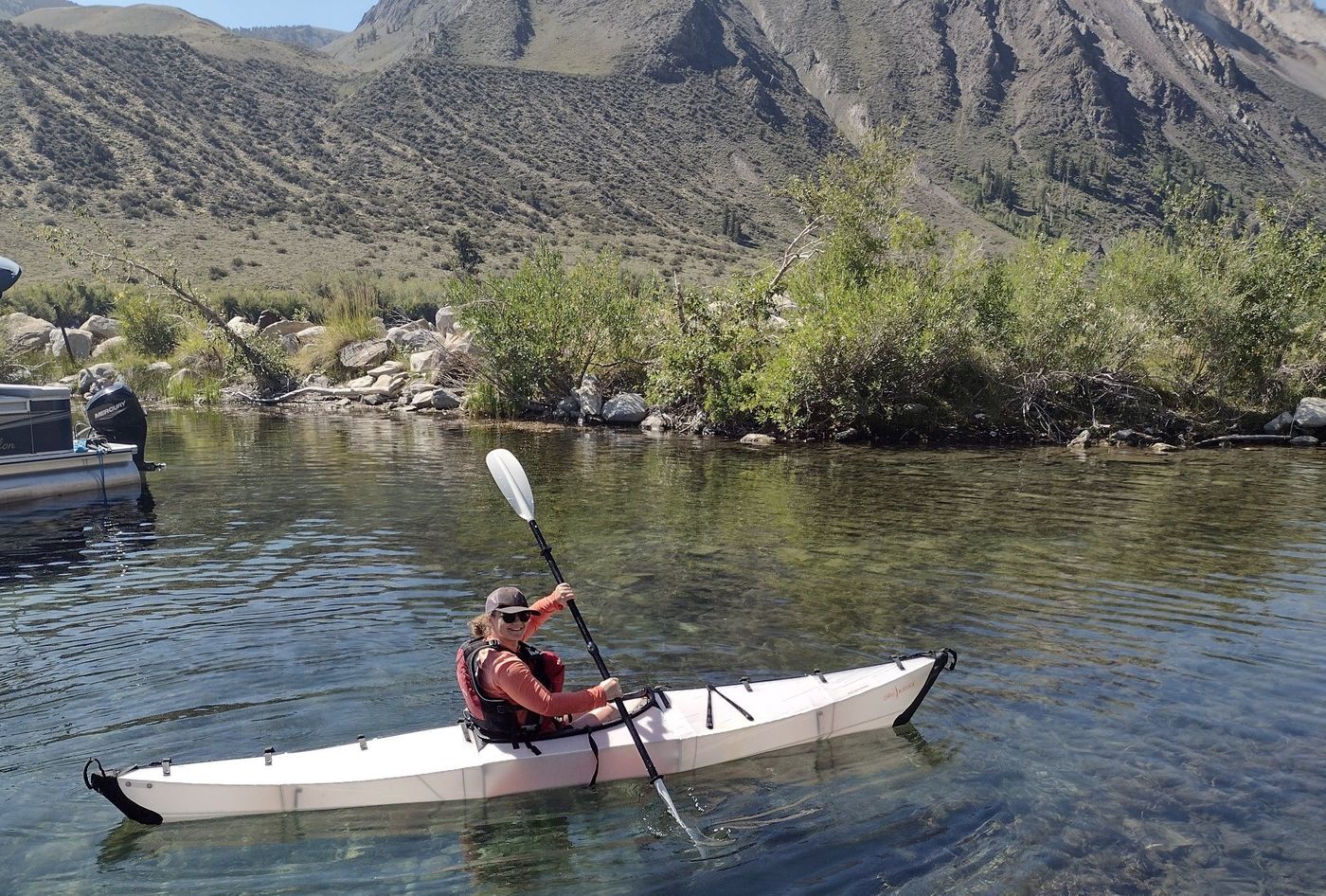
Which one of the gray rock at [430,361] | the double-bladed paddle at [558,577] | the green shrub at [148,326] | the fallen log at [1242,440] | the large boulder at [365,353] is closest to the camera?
the double-bladed paddle at [558,577]

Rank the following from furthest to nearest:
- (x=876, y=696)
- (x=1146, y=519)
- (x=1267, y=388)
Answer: (x=1267, y=388)
(x=1146, y=519)
(x=876, y=696)

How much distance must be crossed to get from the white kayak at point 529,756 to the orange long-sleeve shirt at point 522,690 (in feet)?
0.85

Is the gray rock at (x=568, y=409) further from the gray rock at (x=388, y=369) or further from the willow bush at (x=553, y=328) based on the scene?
the gray rock at (x=388, y=369)

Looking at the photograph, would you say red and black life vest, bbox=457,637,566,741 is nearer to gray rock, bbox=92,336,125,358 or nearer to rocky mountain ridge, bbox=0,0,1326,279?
rocky mountain ridge, bbox=0,0,1326,279

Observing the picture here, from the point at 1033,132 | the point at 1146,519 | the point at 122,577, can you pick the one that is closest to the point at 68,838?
the point at 122,577

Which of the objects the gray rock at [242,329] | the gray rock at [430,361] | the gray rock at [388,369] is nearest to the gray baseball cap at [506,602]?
the gray rock at [430,361]

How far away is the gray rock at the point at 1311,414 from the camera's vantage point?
24391mm

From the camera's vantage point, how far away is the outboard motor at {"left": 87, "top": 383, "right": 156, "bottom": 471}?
55.9 ft

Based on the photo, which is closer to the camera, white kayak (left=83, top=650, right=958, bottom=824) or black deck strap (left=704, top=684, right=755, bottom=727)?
white kayak (left=83, top=650, right=958, bottom=824)

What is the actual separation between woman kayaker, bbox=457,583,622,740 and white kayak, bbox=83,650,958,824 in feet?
0.45

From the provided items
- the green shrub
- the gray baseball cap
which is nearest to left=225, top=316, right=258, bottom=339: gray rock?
the green shrub

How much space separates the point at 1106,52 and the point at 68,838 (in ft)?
585

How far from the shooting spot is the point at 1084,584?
36.8ft

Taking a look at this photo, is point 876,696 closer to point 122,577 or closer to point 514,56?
point 122,577
